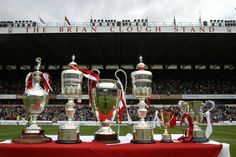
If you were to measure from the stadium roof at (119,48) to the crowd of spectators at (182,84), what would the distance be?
7.14 ft

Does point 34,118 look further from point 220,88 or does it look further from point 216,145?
point 220,88

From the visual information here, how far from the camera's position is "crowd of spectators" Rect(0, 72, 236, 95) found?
116 ft

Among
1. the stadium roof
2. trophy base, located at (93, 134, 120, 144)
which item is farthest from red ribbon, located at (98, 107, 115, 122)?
the stadium roof

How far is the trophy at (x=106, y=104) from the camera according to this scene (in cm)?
285

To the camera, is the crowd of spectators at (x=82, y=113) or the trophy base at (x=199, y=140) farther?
the crowd of spectators at (x=82, y=113)

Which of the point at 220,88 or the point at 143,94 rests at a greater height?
the point at 220,88

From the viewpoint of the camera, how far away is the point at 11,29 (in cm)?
2391

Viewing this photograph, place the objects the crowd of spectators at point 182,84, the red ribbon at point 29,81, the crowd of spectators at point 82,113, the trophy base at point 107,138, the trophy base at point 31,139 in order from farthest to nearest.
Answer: the crowd of spectators at point 182,84, the crowd of spectators at point 82,113, the red ribbon at point 29,81, the trophy base at point 107,138, the trophy base at point 31,139

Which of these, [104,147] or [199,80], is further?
[199,80]

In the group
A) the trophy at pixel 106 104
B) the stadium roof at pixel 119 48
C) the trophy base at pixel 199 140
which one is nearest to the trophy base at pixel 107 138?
the trophy at pixel 106 104

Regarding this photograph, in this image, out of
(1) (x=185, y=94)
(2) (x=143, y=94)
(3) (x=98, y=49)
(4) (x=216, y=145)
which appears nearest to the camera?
(4) (x=216, y=145)

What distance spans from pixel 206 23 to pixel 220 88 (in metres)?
13.6

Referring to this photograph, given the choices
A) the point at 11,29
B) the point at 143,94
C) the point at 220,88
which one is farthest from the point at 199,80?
the point at 143,94

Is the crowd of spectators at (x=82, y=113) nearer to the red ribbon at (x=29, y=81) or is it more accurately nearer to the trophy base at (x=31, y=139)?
the red ribbon at (x=29, y=81)
